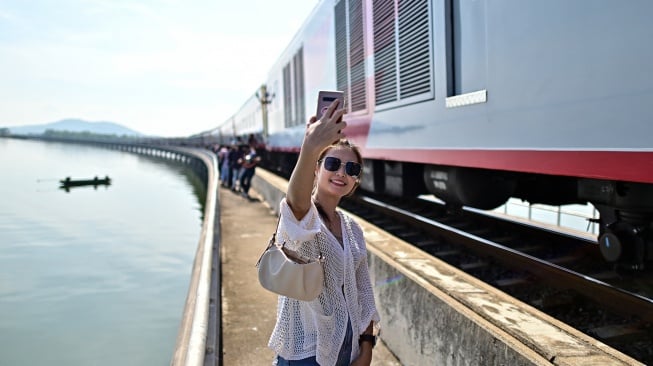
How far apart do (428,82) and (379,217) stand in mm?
3320

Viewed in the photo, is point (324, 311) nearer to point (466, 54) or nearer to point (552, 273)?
point (552, 273)

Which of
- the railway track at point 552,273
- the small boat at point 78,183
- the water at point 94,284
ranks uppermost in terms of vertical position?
the railway track at point 552,273

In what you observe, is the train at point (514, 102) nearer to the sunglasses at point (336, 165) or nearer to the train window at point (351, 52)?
the train window at point (351, 52)

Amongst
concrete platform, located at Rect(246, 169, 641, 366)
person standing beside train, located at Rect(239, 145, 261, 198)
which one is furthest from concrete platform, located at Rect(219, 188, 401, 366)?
person standing beside train, located at Rect(239, 145, 261, 198)

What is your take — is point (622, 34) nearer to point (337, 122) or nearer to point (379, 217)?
point (337, 122)

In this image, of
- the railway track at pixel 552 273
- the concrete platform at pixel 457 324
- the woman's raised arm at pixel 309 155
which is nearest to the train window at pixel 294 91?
the railway track at pixel 552 273

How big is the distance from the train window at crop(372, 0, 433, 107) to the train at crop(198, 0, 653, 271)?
11 mm

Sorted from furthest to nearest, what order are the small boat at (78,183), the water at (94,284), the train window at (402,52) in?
1. the small boat at (78,183)
2. the water at (94,284)
3. the train window at (402,52)

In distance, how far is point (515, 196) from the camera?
515 cm

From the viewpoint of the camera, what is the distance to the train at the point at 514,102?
2559 millimetres

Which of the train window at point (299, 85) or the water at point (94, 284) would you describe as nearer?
the water at point (94, 284)

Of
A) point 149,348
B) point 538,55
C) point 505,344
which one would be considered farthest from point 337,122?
point 149,348

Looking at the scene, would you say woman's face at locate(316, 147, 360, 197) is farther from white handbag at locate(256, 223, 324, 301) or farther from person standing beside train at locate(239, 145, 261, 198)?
person standing beside train at locate(239, 145, 261, 198)

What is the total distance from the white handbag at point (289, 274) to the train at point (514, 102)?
5.60 feet
